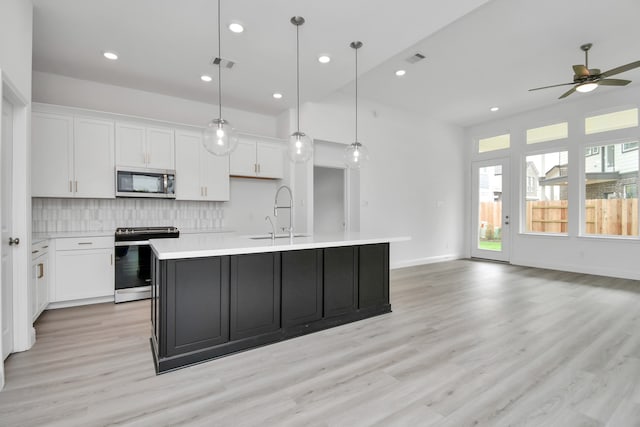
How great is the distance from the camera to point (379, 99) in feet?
19.6

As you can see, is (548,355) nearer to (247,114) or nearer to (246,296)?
(246,296)

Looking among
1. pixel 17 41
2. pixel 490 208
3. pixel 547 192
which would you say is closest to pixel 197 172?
pixel 17 41

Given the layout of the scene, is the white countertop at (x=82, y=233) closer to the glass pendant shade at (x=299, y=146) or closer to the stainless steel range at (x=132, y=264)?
the stainless steel range at (x=132, y=264)

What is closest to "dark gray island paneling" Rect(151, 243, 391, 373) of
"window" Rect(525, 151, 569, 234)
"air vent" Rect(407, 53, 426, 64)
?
"air vent" Rect(407, 53, 426, 64)

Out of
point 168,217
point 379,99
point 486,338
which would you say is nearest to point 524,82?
point 379,99

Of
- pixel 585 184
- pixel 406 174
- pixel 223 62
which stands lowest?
pixel 585 184

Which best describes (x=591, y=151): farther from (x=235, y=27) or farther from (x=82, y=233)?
(x=82, y=233)

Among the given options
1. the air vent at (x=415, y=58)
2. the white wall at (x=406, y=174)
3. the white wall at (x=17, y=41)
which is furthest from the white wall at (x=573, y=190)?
the white wall at (x=17, y=41)

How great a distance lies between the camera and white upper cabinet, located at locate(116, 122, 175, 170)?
13.9 ft

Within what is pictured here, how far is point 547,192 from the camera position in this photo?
6.42 m

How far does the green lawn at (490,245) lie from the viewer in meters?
7.22

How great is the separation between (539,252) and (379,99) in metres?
4.65

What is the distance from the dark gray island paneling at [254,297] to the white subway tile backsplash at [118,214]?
2.43m

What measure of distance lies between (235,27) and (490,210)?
6.82 metres
